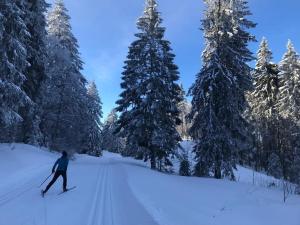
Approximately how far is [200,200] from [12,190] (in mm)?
7118

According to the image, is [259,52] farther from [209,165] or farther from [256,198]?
[256,198]

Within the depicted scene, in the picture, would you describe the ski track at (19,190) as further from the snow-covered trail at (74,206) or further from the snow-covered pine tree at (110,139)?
the snow-covered pine tree at (110,139)

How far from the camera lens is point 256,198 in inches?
544

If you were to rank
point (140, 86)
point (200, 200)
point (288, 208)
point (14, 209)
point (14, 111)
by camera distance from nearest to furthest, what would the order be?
1. point (14, 209)
2. point (288, 208)
3. point (200, 200)
4. point (14, 111)
5. point (140, 86)

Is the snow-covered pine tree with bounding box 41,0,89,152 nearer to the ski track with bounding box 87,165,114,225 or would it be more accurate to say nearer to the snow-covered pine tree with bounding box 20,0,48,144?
the snow-covered pine tree with bounding box 20,0,48,144

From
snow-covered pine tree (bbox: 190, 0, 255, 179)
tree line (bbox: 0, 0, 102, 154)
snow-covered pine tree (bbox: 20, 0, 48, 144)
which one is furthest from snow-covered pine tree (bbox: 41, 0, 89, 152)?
snow-covered pine tree (bbox: 190, 0, 255, 179)

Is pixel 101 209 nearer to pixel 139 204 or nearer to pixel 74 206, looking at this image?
pixel 74 206

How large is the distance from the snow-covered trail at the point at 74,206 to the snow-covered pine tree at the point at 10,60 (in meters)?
6.67

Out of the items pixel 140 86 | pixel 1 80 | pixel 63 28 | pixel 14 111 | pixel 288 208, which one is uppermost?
pixel 63 28

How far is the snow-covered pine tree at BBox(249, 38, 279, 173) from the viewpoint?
139 feet

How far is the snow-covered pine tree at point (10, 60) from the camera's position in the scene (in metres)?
20.7

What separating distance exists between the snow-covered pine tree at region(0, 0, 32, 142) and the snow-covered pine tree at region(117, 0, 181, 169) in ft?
35.6

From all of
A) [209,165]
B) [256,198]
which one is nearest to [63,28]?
[209,165]

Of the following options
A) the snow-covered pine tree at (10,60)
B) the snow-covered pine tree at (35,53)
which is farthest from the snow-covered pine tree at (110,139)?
the snow-covered pine tree at (10,60)
